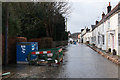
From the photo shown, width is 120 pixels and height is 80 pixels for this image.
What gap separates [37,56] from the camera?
369 inches

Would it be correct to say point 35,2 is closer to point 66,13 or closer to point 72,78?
point 66,13

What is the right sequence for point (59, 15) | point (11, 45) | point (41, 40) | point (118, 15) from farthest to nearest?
point (59, 15) < point (41, 40) < point (118, 15) < point (11, 45)

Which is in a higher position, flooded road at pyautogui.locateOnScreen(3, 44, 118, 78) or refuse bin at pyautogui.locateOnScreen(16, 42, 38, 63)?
refuse bin at pyautogui.locateOnScreen(16, 42, 38, 63)

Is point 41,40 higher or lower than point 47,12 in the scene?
lower

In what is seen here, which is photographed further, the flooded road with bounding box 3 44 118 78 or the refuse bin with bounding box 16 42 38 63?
the refuse bin with bounding box 16 42 38 63

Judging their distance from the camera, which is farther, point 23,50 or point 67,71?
A: point 23,50

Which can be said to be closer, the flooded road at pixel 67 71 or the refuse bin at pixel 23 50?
the flooded road at pixel 67 71


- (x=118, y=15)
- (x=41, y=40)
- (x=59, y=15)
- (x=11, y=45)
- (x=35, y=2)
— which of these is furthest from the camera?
(x=59, y=15)

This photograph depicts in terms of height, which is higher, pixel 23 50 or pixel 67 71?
pixel 23 50

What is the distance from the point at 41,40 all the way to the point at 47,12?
24.1 ft

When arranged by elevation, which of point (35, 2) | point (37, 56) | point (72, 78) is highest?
point (35, 2)

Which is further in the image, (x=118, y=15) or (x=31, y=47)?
(x=118, y=15)

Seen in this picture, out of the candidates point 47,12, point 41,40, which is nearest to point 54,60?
point 41,40

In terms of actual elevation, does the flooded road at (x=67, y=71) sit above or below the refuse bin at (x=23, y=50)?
below
